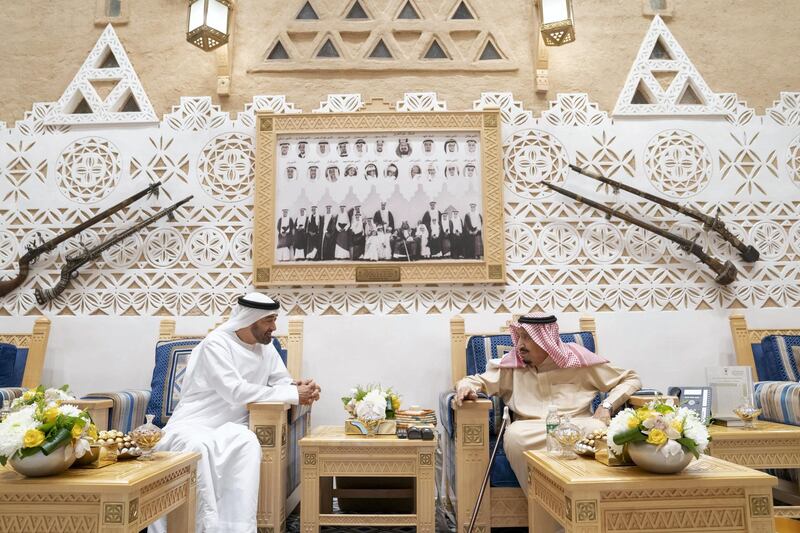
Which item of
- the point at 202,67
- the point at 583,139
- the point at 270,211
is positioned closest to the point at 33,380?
the point at 270,211

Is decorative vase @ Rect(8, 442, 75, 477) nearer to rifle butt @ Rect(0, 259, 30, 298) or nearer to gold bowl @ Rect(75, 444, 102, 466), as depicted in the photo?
gold bowl @ Rect(75, 444, 102, 466)

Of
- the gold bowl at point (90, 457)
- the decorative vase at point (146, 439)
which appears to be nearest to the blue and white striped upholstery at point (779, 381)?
the decorative vase at point (146, 439)

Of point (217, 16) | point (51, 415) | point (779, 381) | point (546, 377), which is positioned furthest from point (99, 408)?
point (779, 381)

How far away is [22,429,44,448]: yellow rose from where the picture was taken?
2.05 metres

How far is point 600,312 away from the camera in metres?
4.63

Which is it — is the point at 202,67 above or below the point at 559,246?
above

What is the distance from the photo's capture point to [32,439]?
206 cm

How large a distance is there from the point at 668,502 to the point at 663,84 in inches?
152

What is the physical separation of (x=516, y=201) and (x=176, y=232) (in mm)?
2707

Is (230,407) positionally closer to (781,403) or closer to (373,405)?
(373,405)

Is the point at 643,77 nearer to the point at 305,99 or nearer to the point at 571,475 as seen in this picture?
the point at 305,99

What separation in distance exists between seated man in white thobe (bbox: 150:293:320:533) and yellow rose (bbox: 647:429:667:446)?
1897mm

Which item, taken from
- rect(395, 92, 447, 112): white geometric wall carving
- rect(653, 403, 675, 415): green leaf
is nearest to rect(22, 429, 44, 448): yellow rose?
rect(653, 403, 675, 415): green leaf

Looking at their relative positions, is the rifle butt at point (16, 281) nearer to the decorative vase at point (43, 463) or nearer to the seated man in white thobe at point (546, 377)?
the decorative vase at point (43, 463)
